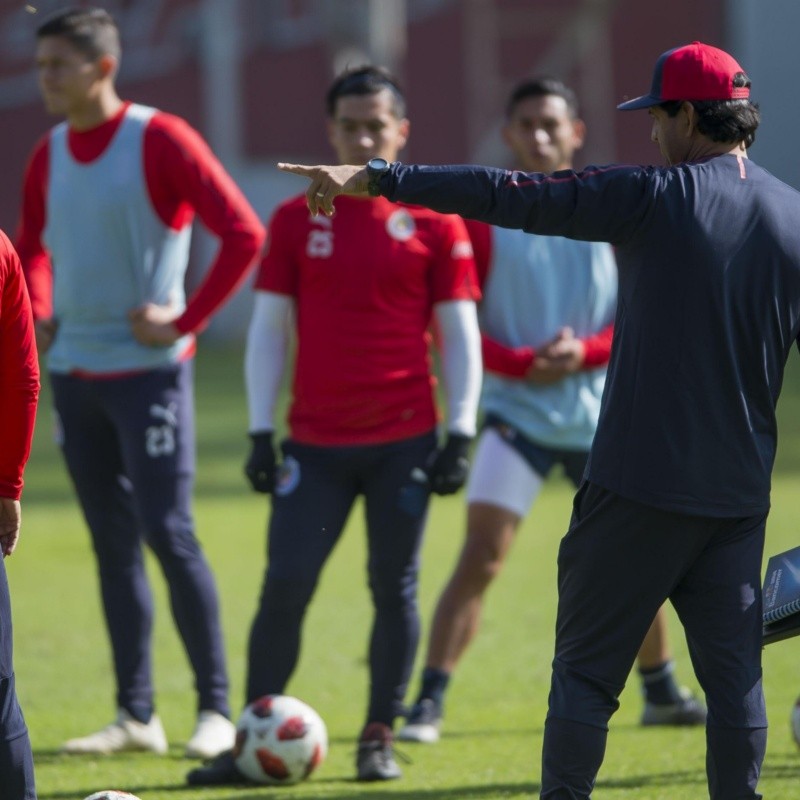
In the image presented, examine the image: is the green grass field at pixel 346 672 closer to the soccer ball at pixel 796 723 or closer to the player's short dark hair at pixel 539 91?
the soccer ball at pixel 796 723

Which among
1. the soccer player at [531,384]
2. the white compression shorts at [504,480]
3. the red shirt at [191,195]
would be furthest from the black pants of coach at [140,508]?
the white compression shorts at [504,480]

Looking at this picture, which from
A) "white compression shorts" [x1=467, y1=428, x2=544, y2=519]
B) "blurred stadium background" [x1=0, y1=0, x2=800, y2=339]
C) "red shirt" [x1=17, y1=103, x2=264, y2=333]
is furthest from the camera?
"blurred stadium background" [x1=0, y1=0, x2=800, y2=339]

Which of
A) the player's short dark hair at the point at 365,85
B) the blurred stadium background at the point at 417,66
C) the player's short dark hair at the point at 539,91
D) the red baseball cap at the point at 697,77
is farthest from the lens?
the blurred stadium background at the point at 417,66

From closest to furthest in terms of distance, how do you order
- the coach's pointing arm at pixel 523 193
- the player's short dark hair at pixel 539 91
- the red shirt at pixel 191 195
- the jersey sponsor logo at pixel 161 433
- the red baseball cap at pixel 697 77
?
the coach's pointing arm at pixel 523 193 → the red baseball cap at pixel 697 77 → the jersey sponsor logo at pixel 161 433 → the red shirt at pixel 191 195 → the player's short dark hair at pixel 539 91

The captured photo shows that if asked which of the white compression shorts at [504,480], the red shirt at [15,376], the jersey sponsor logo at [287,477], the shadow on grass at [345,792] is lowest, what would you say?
the shadow on grass at [345,792]

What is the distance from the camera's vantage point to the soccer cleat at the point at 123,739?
5.99 meters

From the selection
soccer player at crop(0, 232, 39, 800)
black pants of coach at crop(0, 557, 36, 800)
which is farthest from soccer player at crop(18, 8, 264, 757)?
black pants of coach at crop(0, 557, 36, 800)

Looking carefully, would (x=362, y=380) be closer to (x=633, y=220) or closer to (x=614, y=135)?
(x=633, y=220)

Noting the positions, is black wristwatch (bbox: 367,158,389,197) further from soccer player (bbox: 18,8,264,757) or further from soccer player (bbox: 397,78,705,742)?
soccer player (bbox: 397,78,705,742)

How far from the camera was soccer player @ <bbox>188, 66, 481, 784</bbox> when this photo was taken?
567 cm

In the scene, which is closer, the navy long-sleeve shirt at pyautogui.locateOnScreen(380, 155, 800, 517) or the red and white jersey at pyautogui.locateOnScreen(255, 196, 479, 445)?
the navy long-sleeve shirt at pyautogui.locateOnScreen(380, 155, 800, 517)

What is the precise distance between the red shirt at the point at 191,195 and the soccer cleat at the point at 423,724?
68.9 inches

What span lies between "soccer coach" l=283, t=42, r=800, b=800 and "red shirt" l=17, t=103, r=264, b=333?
7.09ft

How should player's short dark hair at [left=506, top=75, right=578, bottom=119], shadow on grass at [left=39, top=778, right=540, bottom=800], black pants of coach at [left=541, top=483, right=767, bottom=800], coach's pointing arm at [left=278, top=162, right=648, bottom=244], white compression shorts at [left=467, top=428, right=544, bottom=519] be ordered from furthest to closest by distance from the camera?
player's short dark hair at [left=506, top=75, right=578, bottom=119] < white compression shorts at [left=467, top=428, right=544, bottom=519] < shadow on grass at [left=39, top=778, right=540, bottom=800] < black pants of coach at [left=541, top=483, right=767, bottom=800] < coach's pointing arm at [left=278, top=162, right=648, bottom=244]
